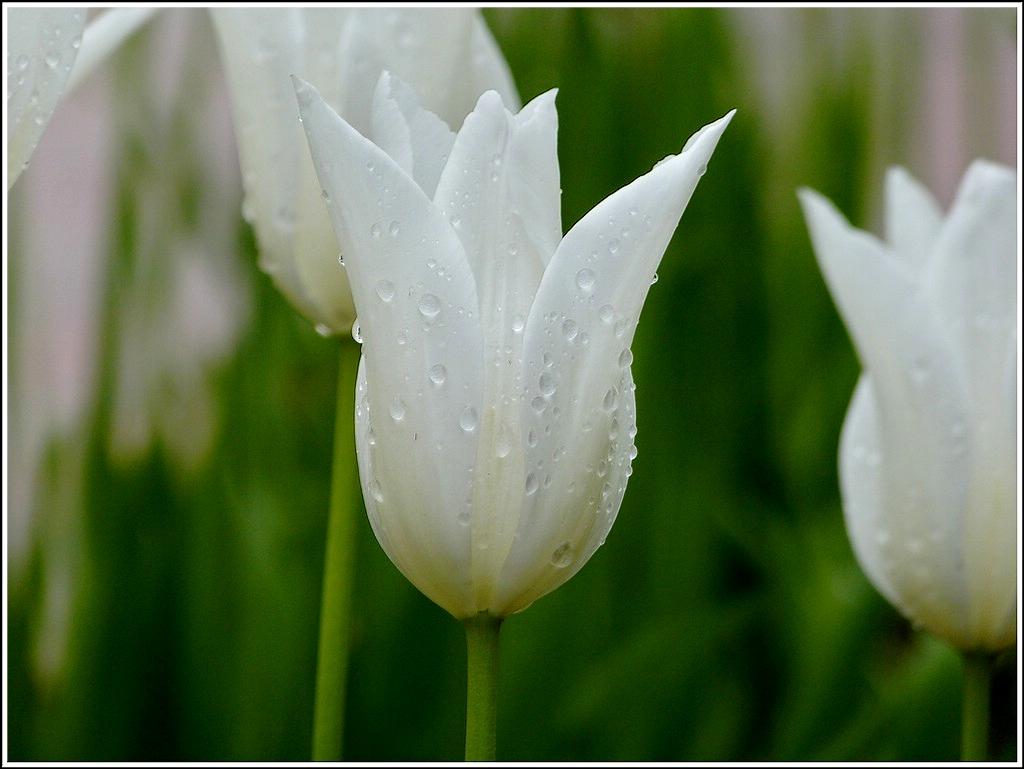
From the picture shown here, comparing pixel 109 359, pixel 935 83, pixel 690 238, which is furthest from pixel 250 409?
pixel 935 83

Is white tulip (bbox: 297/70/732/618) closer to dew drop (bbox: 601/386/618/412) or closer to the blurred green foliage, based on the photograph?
dew drop (bbox: 601/386/618/412)

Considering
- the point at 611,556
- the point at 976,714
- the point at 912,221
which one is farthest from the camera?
the point at 611,556

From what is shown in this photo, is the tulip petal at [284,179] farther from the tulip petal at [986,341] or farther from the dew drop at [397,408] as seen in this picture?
the tulip petal at [986,341]

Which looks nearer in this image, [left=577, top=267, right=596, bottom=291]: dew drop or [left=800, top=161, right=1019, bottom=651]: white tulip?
[left=577, top=267, right=596, bottom=291]: dew drop

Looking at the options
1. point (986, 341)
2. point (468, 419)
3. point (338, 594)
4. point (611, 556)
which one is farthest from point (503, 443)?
point (611, 556)

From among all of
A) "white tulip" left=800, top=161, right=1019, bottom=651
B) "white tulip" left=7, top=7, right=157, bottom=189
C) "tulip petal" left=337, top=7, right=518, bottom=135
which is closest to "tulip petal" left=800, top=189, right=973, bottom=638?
"white tulip" left=800, top=161, right=1019, bottom=651

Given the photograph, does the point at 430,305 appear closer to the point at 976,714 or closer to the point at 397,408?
the point at 397,408

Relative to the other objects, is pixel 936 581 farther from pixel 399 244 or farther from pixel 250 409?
pixel 250 409

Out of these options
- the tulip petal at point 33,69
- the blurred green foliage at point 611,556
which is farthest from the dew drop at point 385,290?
the blurred green foliage at point 611,556
